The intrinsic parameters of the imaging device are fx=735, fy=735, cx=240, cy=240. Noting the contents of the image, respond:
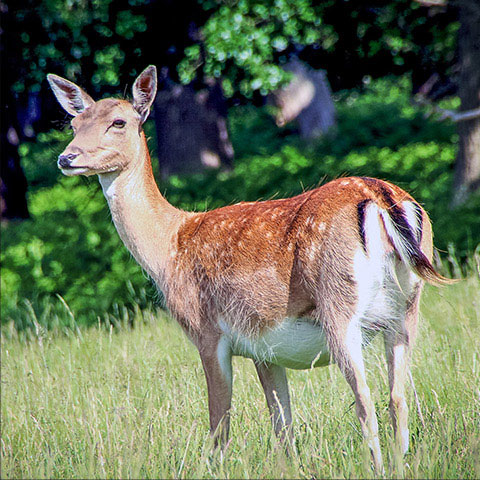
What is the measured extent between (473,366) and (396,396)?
2.67ft

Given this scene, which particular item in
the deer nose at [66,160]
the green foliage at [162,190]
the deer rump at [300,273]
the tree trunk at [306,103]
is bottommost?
the tree trunk at [306,103]

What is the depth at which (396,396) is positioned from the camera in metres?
3.36

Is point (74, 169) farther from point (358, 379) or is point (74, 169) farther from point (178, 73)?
point (178, 73)

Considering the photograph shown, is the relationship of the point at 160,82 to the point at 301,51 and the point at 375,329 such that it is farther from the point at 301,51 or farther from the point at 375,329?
the point at 375,329

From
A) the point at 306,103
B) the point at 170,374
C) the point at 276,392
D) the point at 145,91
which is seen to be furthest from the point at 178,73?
the point at 306,103

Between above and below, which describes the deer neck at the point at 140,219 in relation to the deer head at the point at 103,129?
below

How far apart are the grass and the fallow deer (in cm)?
18

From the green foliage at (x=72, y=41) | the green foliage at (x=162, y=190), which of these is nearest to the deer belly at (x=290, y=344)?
the green foliage at (x=162, y=190)

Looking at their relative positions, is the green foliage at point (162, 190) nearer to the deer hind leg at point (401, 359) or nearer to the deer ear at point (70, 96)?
the deer ear at point (70, 96)

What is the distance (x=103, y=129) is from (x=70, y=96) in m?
0.51

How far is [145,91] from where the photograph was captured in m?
4.12

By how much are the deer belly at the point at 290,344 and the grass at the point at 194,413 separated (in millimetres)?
304

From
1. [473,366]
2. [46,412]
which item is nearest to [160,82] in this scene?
[46,412]

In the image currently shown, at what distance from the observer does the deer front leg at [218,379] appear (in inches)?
141
